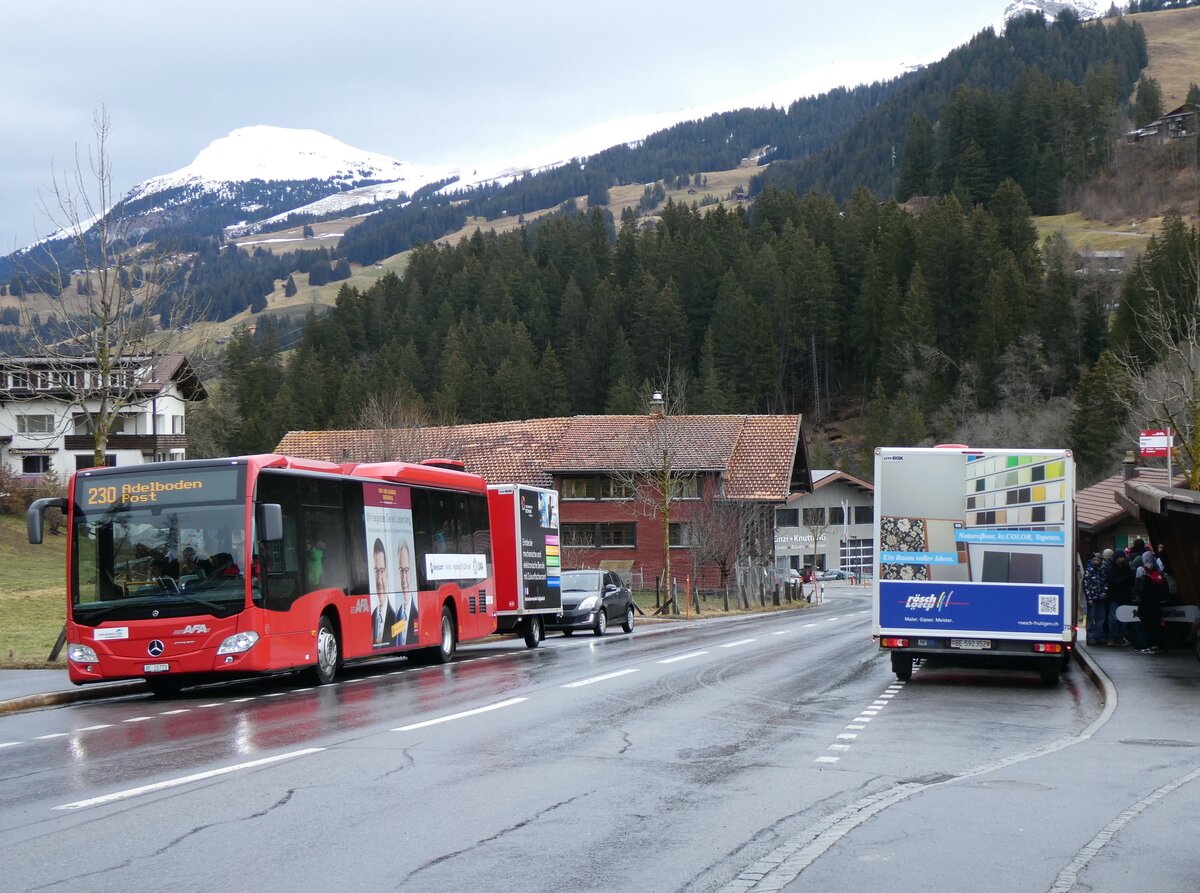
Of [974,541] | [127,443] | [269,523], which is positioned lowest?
[974,541]

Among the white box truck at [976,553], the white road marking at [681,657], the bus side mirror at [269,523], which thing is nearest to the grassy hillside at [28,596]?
the bus side mirror at [269,523]

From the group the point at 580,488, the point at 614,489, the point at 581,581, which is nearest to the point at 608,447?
the point at 580,488

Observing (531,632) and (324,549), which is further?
(531,632)

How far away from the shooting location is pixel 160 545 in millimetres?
18125

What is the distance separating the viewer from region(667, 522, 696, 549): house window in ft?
205

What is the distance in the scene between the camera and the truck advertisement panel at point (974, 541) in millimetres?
18656

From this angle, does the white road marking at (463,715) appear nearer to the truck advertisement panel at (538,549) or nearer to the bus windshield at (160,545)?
the bus windshield at (160,545)

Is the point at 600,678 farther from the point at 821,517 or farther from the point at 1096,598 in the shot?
the point at 821,517

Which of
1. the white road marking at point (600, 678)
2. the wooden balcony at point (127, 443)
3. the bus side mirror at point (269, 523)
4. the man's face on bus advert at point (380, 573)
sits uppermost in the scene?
the wooden balcony at point (127, 443)

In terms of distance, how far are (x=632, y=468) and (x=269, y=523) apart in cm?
4725

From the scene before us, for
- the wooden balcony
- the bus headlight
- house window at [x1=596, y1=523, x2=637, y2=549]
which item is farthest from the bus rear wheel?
the wooden balcony

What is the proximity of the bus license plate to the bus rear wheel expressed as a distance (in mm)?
8677

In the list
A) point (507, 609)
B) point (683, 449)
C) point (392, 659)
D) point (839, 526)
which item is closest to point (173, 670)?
point (392, 659)

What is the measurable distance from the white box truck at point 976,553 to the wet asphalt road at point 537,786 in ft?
2.41
